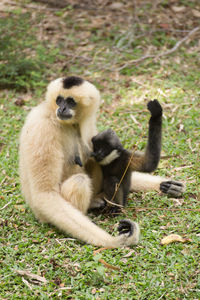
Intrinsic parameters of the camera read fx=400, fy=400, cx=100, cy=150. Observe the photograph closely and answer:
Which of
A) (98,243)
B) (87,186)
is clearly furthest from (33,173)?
(98,243)

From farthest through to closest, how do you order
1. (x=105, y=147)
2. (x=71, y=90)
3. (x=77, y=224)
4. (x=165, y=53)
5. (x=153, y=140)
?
(x=165, y=53) → (x=105, y=147) → (x=153, y=140) → (x=71, y=90) → (x=77, y=224)

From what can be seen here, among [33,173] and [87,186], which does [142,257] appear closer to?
[87,186]

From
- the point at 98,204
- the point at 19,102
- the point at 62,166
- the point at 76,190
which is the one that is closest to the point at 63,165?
the point at 62,166

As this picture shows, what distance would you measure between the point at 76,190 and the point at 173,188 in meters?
1.35

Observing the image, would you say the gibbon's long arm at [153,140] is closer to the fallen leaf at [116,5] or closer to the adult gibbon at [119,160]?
the adult gibbon at [119,160]

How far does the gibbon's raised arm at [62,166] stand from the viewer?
4.17 metres

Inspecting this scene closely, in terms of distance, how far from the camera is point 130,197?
17.5 feet

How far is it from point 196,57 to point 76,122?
4.67 m

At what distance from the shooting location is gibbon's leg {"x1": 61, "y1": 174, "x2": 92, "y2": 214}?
4.41 meters

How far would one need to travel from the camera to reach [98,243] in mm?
4090

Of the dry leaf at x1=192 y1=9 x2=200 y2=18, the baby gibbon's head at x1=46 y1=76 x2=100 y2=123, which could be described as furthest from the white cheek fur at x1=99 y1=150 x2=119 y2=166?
the dry leaf at x1=192 y1=9 x2=200 y2=18

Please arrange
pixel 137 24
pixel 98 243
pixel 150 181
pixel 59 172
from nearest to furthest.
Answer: pixel 98 243
pixel 59 172
pixel 150 181
pixel 137 24

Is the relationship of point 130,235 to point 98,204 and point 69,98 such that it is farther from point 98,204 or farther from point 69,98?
point 69,98

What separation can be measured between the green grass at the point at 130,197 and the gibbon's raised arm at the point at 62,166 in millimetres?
183
